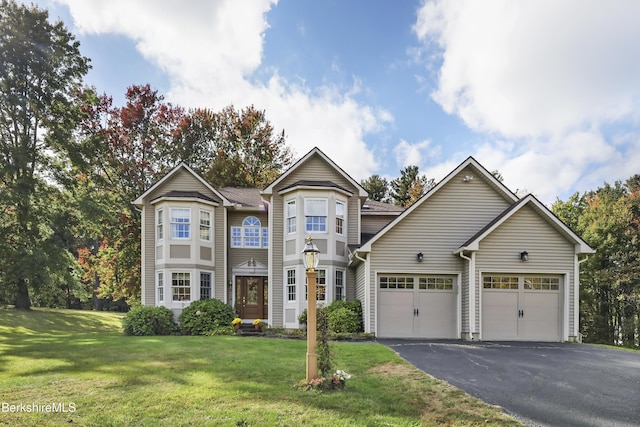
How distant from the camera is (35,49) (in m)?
19.4

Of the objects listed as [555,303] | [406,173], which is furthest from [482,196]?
[406,173]

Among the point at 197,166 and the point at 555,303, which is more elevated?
the point at 197,166

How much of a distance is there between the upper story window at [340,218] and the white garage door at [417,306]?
3.09m

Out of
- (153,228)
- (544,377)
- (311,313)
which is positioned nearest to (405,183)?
(153,228)

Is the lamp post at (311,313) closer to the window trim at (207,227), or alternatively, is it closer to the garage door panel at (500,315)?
the garage door panel at (500,315)

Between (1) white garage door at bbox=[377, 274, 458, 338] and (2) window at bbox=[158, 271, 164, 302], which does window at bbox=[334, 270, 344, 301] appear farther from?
(2) window at bbox=[158, 271, 164, 302]

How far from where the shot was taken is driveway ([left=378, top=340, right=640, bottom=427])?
5758 mm

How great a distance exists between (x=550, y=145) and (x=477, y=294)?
9144 millimetres

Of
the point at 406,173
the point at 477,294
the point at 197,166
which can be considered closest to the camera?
the point at 477,294

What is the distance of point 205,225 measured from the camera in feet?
57.4

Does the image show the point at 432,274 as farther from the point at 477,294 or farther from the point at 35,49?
the point at 35,49

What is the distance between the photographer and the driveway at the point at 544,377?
576 cm

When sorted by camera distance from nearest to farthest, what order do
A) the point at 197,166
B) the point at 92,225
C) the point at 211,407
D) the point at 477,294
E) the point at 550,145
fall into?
the point at 211,407, the point at 477,294, the point at 550,145, the point at 92,225, the point at 197,166

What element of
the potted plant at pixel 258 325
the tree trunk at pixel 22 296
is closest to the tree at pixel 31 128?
the tree trunk at pixel 22 296
